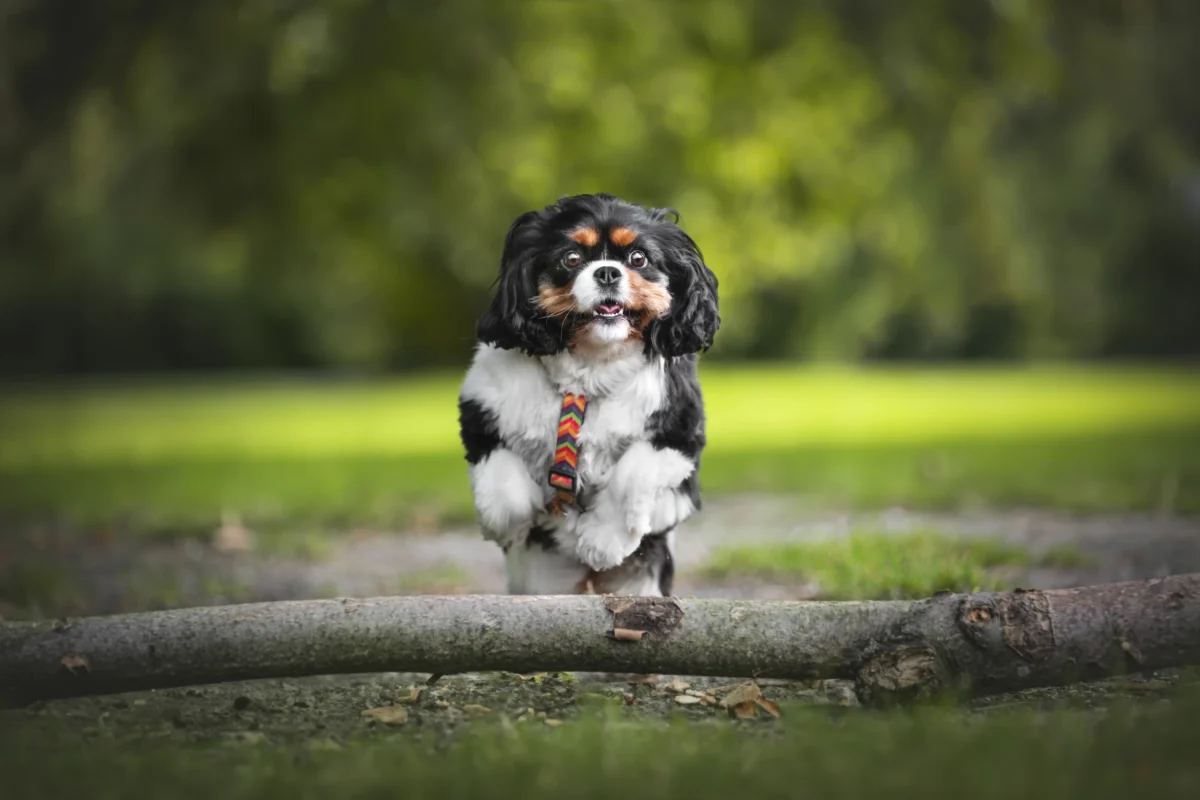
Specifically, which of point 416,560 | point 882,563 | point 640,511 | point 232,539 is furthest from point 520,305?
point 232,539

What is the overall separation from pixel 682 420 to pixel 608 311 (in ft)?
1.24

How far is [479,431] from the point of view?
3.45 meters

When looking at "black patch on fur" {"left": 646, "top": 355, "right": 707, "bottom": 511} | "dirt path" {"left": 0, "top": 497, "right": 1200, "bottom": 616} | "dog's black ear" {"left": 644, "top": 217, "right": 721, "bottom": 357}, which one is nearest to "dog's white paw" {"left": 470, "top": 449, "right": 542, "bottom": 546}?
"black patch on fur" {"left": 646, "top": 355, "right": 707, "bottom": 511}

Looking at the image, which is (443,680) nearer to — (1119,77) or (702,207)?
(1119,77)

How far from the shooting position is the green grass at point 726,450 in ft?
25.6

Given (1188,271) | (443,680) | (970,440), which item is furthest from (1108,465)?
(1188,271)

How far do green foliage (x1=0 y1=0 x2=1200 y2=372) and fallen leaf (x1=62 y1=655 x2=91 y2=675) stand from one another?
7.43m

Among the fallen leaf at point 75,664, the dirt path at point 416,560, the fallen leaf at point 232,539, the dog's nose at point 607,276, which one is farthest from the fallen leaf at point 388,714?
the fallen leaf at point 232,539

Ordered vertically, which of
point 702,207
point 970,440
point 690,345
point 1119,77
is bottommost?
point 970,440

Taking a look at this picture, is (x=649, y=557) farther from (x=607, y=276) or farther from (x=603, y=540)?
(x=607, y=276)

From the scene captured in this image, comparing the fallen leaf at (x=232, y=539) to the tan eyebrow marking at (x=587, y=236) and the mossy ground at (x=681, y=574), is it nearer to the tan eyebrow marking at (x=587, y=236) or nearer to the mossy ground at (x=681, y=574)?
the mossy ground at (x=681, y=574)

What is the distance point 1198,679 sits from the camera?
2.90 metres

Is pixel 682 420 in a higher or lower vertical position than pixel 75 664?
higher

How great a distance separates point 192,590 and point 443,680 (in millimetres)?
2236
